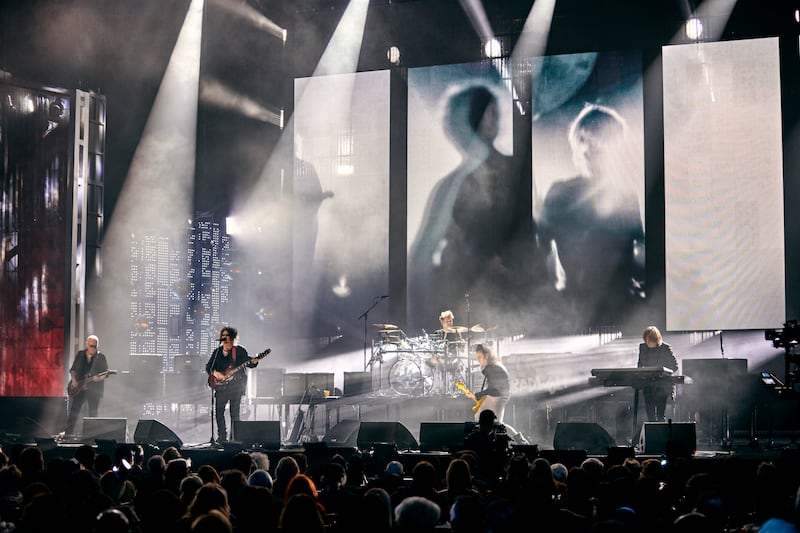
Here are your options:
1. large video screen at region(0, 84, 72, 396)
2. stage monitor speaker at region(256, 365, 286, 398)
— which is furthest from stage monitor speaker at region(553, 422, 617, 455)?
large video screen at region(0, 84, 72, 396)

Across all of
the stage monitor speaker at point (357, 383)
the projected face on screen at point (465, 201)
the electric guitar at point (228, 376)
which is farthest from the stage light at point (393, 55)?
the electric guitar at point (228, 376)

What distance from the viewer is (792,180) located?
12.6 metres

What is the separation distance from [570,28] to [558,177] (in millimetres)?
2291

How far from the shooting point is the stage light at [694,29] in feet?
43.1

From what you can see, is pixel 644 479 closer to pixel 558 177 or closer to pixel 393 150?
pixel 558 177

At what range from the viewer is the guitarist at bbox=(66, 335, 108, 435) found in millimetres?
11039

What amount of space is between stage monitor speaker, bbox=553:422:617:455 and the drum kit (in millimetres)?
3229

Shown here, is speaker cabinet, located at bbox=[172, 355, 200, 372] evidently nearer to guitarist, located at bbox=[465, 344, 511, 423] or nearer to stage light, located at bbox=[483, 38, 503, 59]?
guitarist, located at bbox=[465, 344, 511, 423]

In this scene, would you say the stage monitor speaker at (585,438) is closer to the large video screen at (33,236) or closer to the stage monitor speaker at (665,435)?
the stage monitor speaker at (665,435)

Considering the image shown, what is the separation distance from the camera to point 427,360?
12680 mm

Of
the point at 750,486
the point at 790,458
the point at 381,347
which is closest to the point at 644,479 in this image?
the point at 790,458

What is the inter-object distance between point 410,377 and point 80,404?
4.38m

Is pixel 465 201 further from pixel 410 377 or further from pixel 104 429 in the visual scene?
pixel 104 429

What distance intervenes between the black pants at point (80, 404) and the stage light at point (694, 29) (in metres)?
9.44
